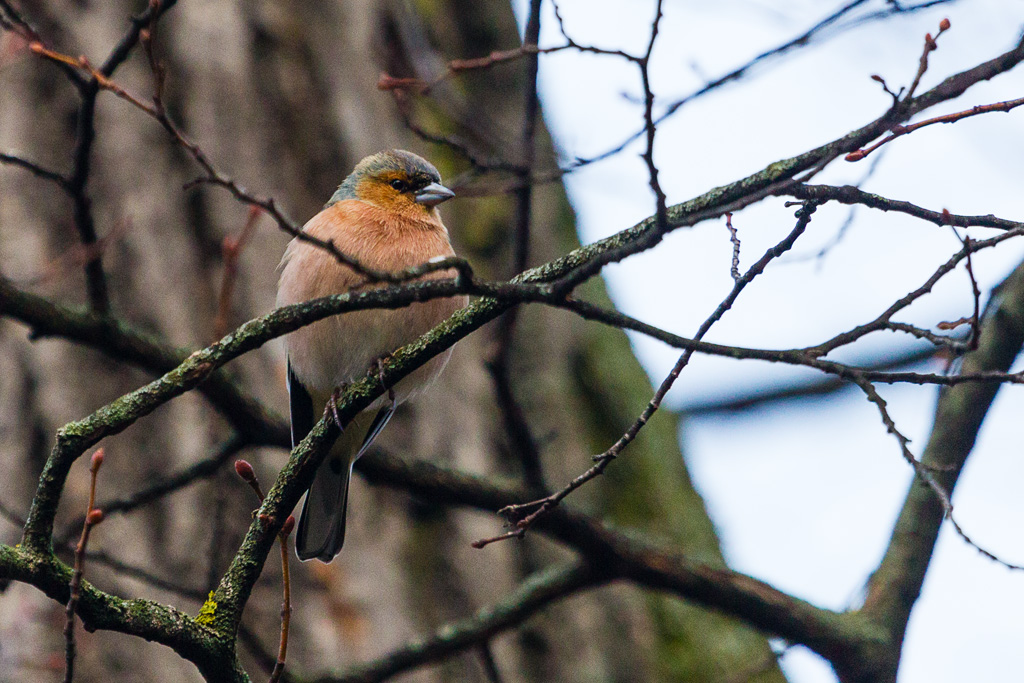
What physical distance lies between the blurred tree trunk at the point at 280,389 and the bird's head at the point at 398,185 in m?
0.36

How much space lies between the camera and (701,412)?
8.16 metres

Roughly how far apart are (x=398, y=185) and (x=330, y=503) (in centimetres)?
147

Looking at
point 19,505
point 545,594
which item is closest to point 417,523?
point 545,594

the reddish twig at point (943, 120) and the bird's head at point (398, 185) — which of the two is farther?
the bird's head at point (398, 185)

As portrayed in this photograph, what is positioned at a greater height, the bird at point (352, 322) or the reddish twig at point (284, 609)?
the bird at point (352, 322)

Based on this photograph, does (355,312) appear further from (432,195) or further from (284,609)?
(284,609)

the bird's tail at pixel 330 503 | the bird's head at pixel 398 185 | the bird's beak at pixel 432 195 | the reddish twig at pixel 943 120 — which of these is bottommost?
the reddish twig at pixel 943 120

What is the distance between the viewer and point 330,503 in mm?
4055

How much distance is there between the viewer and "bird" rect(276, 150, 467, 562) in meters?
3.76

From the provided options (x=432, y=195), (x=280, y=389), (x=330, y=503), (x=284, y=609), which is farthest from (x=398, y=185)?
(x=284, y=609)

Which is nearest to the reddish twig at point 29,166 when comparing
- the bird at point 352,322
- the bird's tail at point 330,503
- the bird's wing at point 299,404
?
the bird at point 352,322

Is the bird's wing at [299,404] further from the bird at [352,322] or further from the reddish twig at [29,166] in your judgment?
the reddish twig at [29,166]

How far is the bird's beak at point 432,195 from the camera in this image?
4.26 meters

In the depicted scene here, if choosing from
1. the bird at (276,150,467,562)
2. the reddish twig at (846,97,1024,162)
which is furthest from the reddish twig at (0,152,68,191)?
the reddish twig at (846,97,1024,162)
